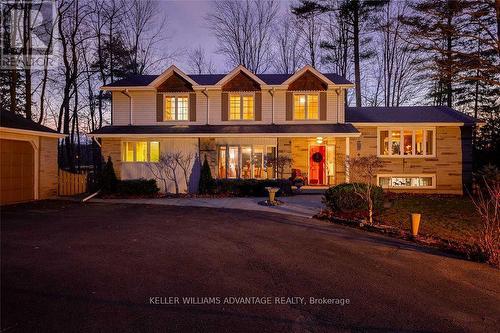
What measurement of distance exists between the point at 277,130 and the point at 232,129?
2450 mm

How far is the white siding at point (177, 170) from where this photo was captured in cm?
1797

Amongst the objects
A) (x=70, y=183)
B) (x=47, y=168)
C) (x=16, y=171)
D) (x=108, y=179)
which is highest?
(x=47, y=168)

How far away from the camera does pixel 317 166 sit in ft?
63.1

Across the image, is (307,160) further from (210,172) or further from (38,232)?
(38,232)

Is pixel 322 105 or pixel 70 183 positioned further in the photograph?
pixel 322 105

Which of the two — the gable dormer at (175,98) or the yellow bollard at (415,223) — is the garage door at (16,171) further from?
the yellow bollard at (415,223)

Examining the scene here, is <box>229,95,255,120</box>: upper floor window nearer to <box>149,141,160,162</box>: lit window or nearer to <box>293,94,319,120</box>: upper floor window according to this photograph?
<box>293,94,319,120</box>: upper floor window

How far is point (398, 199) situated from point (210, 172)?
9.36 m

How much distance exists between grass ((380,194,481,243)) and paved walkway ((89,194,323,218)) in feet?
9.26

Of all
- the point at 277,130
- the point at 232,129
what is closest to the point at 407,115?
the point at 277,130

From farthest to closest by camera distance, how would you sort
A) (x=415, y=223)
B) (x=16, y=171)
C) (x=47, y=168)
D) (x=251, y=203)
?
(x=47, y=168)
(x=16, y=171)
(x=251, y=203)
(x=415, y=223)

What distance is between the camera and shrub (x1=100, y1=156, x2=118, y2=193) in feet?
55.6

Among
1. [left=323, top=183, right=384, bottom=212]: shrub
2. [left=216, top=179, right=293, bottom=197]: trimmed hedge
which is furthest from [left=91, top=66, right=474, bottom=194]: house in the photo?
[left=323, top=183, right=384, bottom=212]: shrub

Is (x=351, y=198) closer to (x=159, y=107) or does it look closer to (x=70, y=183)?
(x=159, y=107)
